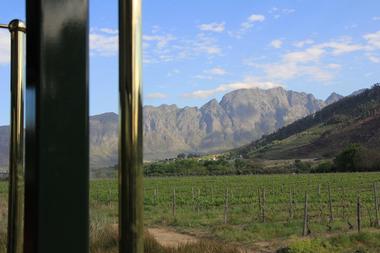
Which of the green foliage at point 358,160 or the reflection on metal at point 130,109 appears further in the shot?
the green foliage at point 358,160

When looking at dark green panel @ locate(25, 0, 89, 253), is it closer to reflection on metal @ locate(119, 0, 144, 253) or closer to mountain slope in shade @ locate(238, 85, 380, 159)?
reflection on metal @ locate(119, 0, 144, 253)

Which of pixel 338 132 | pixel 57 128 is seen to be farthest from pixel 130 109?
pixel 338 132

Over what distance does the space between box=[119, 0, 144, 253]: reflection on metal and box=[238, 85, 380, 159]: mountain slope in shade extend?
120 m

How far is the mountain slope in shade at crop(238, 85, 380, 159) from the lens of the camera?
Answer: 132 metres

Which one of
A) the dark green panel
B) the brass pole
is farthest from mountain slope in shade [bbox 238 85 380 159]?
the dark green panel

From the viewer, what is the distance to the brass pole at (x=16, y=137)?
1.49m

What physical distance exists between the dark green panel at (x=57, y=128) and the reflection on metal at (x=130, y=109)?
9 centimetres

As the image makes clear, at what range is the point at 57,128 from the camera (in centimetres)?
85

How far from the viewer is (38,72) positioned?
2.84 feet

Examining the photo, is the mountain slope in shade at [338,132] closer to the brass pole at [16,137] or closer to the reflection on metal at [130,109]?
the brass pole at [16,137]

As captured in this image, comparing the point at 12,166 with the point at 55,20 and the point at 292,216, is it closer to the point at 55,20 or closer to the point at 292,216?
the point at 55,20

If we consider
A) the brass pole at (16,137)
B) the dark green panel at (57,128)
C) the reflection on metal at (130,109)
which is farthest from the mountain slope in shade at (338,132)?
the dark green panel at (57,128)

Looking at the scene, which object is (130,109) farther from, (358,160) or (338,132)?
(338,132)

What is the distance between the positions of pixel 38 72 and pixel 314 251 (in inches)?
440
